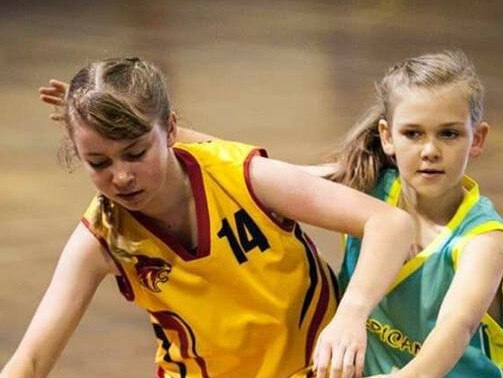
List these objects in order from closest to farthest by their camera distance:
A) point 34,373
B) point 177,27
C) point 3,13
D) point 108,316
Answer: point 34,373 → point 108,316 → point 177,27 → point 3,13

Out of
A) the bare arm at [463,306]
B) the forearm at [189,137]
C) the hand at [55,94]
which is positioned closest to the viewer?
the bare arm at [463,306]

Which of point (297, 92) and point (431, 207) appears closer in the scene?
point (431, 207)

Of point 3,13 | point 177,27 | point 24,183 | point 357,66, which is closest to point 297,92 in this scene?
point 357,66

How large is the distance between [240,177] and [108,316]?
1167 millimetres

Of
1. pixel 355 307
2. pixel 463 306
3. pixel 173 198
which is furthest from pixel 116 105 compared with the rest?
pixel 463 306

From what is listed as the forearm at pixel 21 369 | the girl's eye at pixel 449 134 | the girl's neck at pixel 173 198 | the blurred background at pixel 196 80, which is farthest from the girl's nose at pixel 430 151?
the blurred background at pixel 196 80

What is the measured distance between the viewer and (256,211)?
2088 millimetres

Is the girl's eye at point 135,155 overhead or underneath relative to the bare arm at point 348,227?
→ overhead

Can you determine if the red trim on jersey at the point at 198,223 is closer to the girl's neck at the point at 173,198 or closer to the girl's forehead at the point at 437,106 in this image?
the girl's neck at the point at 173,198

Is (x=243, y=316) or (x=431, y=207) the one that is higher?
(x=431, y=207)

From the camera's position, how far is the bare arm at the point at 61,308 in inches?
80.6

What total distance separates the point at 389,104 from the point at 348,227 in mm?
246

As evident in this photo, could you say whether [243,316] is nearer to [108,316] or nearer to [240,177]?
[240,177]

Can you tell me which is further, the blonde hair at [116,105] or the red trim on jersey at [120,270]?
the red trim on jersey at [120,270]
